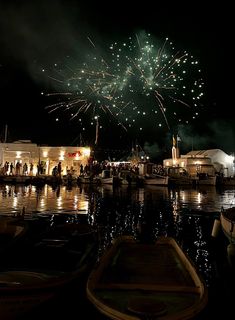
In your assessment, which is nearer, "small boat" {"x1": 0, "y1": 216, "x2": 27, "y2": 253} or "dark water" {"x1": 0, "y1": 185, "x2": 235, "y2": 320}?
"dark water" {"x1": 0, "y1": 185, "x2": 235, "y2": 320}

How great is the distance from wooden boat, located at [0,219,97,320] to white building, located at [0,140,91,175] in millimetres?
41834

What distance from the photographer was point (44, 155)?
53875 mm

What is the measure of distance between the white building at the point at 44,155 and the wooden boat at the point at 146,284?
4597cm

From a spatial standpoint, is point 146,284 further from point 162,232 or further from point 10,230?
→ point 162,232

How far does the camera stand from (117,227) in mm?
15469

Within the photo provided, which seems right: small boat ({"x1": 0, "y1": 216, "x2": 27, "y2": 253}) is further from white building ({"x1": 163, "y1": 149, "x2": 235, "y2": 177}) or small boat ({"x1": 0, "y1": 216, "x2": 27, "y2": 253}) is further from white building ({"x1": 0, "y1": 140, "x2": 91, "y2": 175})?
white building ({"x1": 163, "y1": 149, "x2": 235, "y2": 177})

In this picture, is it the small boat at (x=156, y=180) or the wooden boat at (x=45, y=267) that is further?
the small boat at (x=156, y=180)

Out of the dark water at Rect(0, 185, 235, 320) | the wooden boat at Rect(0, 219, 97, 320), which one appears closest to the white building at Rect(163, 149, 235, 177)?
the dark water at Rect(0, 185, 235, 320)

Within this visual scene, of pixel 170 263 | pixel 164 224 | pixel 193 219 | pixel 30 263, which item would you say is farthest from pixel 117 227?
pixel 170 263

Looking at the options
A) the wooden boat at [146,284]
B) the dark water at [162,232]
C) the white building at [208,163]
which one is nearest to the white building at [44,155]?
the white building at [208,163]

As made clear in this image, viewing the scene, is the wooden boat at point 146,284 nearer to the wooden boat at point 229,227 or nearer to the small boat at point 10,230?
the wooden boat at point 229,227

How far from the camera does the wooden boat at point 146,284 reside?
183 inches

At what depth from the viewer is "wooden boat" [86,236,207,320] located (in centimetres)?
465

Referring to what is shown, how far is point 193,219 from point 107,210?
6.22m
